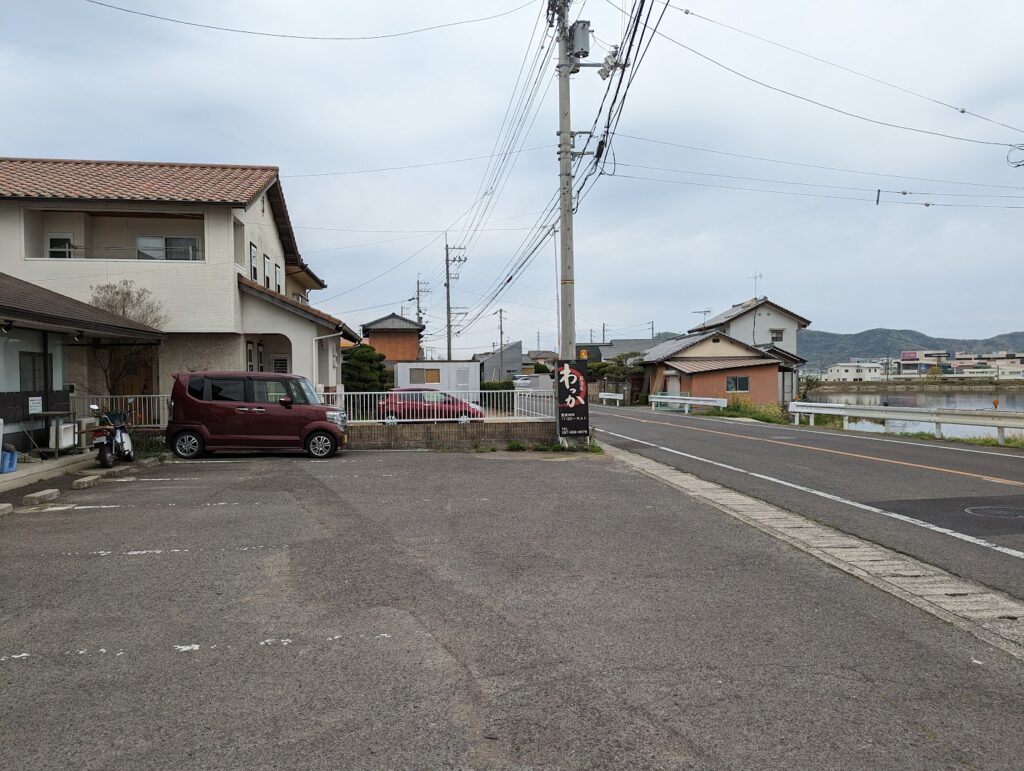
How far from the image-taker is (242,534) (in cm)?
772

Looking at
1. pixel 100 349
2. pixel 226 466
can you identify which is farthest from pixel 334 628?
pixel 100 349

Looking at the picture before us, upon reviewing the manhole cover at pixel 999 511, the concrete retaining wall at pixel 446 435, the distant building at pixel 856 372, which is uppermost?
the distant building at pixel 856 372

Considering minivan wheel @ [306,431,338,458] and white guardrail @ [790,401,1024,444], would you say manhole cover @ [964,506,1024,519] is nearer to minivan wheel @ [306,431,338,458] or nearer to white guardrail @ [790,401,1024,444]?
white guardrail @ [790,401,1024,444]

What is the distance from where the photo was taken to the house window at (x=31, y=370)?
1319 cm

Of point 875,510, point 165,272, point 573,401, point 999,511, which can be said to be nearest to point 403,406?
point 573,401

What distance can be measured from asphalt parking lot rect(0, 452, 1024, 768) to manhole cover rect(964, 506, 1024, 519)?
3212mm

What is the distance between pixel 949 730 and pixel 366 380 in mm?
34785

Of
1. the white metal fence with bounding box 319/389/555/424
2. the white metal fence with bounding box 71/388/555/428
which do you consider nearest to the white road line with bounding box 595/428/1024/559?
the white metal fence with bounding box 319/389/555/424

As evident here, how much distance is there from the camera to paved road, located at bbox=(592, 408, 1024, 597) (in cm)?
707

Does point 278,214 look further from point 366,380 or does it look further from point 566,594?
point 566,594

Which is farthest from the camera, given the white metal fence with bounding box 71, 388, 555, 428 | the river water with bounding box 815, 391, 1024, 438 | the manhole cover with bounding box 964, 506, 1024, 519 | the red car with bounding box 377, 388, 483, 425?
the river water with bounding box 815, 391, 1024, 438

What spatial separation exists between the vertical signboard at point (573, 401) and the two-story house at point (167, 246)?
7892 mm

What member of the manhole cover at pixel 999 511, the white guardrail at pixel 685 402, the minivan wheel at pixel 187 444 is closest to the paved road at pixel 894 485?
the manhole cover at pixel 999 511

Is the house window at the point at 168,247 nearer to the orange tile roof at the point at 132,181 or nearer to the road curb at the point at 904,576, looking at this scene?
the orange tile roof at the point at 132,181
